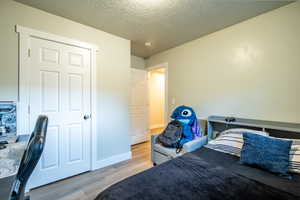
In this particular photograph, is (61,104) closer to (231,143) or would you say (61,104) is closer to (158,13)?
(158,13)

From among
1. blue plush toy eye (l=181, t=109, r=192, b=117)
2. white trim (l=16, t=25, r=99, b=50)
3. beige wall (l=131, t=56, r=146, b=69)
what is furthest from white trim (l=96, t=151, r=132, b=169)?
beige wall (l=131, t=56, r=146, b=69)

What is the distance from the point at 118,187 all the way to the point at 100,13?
2.16 m

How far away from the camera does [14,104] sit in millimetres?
1722

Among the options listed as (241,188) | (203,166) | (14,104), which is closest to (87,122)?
(14,104)

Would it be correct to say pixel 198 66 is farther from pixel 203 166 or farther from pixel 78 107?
pixel 78 107

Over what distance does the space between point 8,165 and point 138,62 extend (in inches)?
137

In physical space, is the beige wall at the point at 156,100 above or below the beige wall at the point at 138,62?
below

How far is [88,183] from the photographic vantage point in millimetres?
2043

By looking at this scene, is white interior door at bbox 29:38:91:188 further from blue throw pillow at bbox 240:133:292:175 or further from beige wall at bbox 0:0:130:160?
blue throw pillow at bbox 240:133:292:175

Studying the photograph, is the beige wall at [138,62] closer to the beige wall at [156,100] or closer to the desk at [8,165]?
the beige wall at [156,100]

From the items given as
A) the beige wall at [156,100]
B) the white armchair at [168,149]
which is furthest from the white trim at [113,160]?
the beige wall at [156,100]

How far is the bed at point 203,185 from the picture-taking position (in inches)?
36.0

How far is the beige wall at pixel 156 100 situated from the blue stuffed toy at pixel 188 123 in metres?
3.00

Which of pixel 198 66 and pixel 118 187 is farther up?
pixel 198 66
